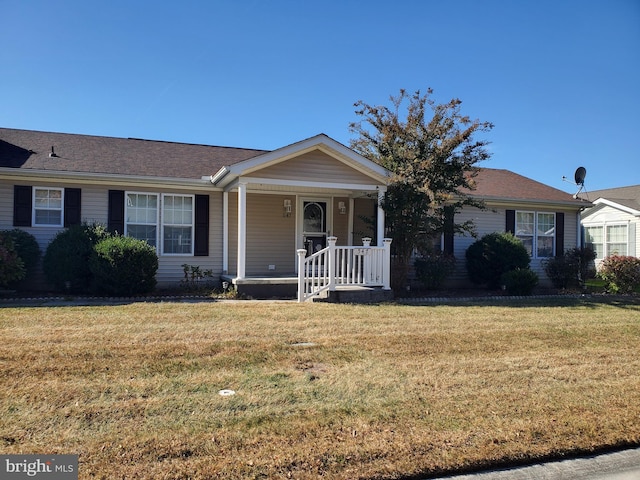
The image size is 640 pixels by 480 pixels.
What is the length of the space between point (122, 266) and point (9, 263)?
2.22 meters

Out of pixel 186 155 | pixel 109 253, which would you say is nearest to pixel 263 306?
pixel 109 253

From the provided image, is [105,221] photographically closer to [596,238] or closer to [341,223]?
[341,223]

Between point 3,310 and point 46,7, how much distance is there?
6.46m

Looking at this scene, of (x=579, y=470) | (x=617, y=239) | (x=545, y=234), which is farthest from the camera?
(x=617, y=239)

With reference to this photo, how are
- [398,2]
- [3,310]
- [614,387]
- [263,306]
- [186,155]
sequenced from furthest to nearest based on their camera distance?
[186,155]
[398,2]
[263,306]
[3,310]
[614,387]

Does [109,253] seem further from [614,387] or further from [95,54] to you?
[614,387]

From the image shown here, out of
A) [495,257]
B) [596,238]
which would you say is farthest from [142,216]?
[596,238]

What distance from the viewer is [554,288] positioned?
47.6 feet

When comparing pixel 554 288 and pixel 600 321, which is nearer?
pixel 600 321

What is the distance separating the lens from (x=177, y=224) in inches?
479

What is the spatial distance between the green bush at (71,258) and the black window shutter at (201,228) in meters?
2.33

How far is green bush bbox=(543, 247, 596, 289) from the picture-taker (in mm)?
14000

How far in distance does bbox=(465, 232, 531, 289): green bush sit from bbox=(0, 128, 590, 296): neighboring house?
2.73ft

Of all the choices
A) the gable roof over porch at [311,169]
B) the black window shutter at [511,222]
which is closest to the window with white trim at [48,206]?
the gable roof over porch at [311,169]
